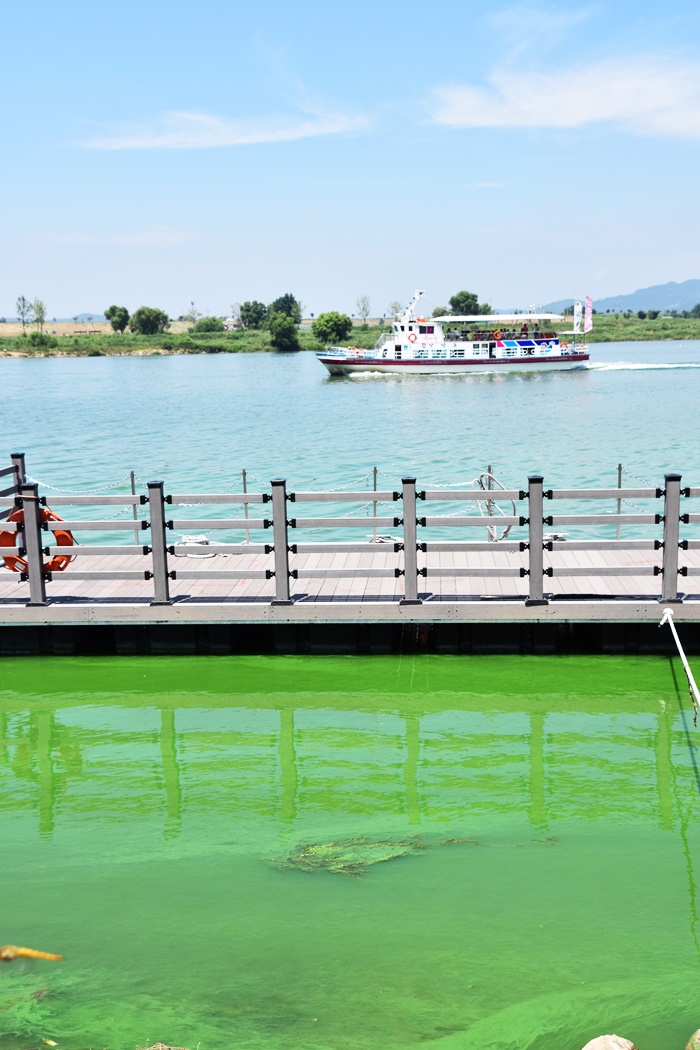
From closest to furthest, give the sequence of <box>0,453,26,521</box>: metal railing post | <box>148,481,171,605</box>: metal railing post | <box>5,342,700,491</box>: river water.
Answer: <box>148,481,171,605</box>: metal railing post < <box>0,453,26,521</box>: metal railing post < <box>5,342,700,491</box>: river water

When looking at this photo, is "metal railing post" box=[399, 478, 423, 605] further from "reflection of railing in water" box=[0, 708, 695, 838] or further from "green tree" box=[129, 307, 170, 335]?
"green tree" box=[129, 307, 170, 335]

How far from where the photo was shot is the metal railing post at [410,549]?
1118cm

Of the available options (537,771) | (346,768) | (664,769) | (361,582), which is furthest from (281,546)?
(664,769)

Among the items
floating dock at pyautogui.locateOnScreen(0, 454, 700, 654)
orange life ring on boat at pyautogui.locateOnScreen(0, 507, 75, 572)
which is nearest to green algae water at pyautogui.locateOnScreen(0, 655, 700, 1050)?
floating dock at pyautogui.locateOnScreen(0, 454, 700, 654)

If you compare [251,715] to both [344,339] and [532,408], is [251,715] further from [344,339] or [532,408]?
[344,339]

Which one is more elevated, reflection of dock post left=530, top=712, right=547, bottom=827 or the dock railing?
the dock railing

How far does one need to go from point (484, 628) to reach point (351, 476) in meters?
22.0

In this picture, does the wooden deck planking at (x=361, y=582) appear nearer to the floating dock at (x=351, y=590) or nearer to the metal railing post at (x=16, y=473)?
the floating dock at (x=351, y=590)

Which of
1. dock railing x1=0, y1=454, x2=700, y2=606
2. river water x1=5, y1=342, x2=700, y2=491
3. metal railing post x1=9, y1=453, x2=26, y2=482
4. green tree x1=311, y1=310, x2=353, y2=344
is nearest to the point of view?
dock railing x1=0, y1=454, x2=700, y2=606

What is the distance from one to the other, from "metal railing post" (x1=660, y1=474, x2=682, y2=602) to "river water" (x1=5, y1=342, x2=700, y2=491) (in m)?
8.82

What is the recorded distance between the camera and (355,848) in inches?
308

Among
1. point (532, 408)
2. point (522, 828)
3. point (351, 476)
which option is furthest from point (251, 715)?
point (532, 408)

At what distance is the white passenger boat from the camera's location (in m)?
92.9

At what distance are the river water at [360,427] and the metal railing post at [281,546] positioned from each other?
7460 mm
